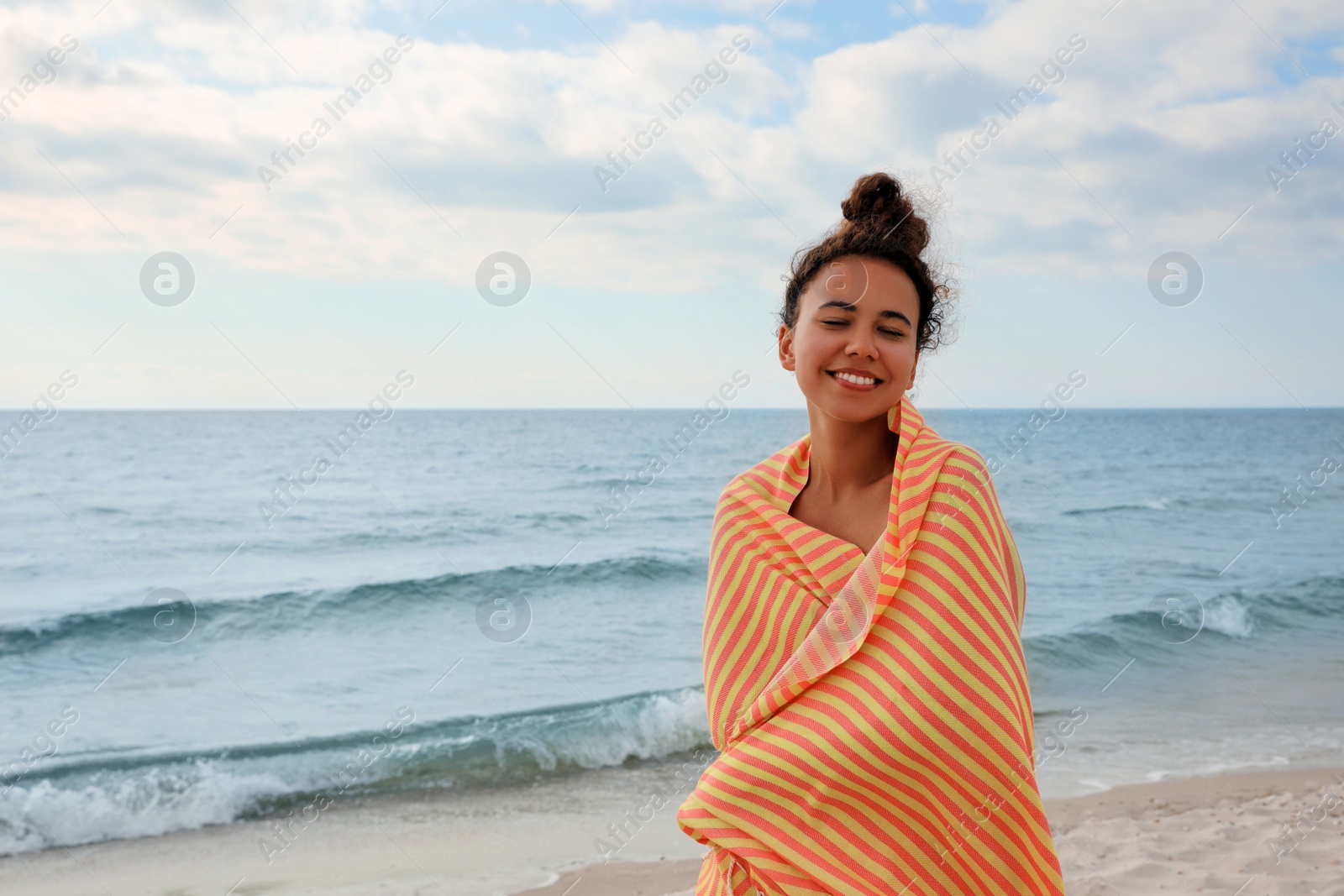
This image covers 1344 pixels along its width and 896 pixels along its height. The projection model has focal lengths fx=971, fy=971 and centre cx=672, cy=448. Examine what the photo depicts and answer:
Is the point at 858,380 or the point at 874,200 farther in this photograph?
the point at 874,200

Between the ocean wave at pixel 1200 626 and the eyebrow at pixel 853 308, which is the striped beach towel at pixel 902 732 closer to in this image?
the eyebrow at pixel 853 308

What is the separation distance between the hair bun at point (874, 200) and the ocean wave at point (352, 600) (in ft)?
37.7

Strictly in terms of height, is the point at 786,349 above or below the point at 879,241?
below

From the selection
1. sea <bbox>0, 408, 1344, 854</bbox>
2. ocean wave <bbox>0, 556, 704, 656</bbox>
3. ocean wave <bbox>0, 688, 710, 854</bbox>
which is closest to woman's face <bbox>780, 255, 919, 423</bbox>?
sea <bbox>0, 408, 1344, 854</bbox>

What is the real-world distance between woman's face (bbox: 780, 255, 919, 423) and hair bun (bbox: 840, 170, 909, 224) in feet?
0.45

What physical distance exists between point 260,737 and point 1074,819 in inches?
257

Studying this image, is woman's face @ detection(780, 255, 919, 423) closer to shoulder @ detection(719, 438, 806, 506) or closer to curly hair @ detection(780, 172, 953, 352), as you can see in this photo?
curly hair @ detection(780, 172, 953, 352)

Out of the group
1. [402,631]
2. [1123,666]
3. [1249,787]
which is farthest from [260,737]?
[1123,666]

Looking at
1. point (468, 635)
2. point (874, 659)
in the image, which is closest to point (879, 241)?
point (874, 659)

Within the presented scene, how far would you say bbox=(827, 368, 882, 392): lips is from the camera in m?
2.01

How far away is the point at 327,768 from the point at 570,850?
2.70m

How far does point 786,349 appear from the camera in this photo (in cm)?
229

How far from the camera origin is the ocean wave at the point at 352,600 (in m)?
12.0

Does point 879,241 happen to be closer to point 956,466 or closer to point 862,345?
point 862,345
